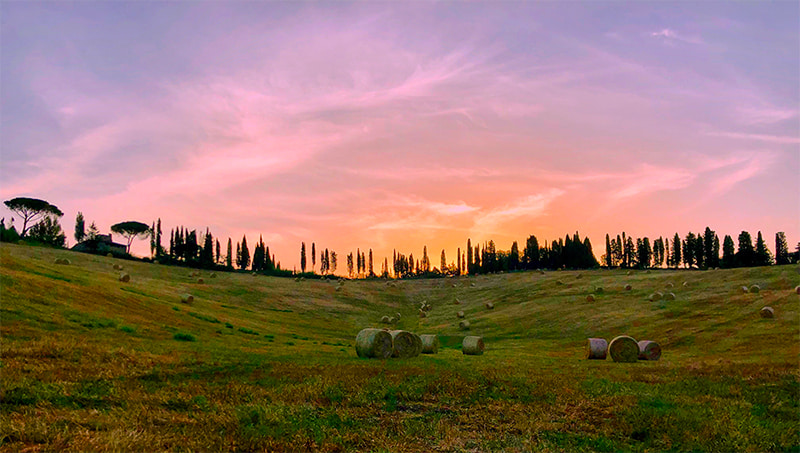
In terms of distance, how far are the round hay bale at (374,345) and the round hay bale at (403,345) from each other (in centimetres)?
59

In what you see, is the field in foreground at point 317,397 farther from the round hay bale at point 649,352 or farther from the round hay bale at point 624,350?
the round hay bale at point 624,350

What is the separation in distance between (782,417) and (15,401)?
19.6m

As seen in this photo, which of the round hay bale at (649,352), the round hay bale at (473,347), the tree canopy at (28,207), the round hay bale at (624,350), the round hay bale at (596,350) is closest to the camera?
the round hay bale at (624,350)

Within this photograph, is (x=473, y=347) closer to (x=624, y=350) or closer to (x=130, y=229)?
(x=624, y=350)

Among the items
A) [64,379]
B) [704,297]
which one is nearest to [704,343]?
[704,297]

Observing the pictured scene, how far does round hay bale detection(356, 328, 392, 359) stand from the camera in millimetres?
27625

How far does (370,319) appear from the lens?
77.7 meters

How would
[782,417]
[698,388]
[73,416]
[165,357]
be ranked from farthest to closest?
1. [165,357]
2. [698,388]
3. [782,417]
4. [73,416]

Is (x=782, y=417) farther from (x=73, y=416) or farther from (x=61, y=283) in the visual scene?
(x=61, y=283)

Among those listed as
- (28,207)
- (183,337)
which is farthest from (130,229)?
(183,337)

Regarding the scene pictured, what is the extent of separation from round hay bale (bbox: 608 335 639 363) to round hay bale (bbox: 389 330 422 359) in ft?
46.1

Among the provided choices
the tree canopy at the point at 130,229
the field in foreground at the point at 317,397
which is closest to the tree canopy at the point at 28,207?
the tree canopy at the point at 130,229

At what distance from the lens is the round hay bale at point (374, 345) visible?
2762cm

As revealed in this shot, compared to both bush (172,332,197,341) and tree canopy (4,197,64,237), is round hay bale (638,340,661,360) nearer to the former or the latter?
bush (172,332,197,341)
